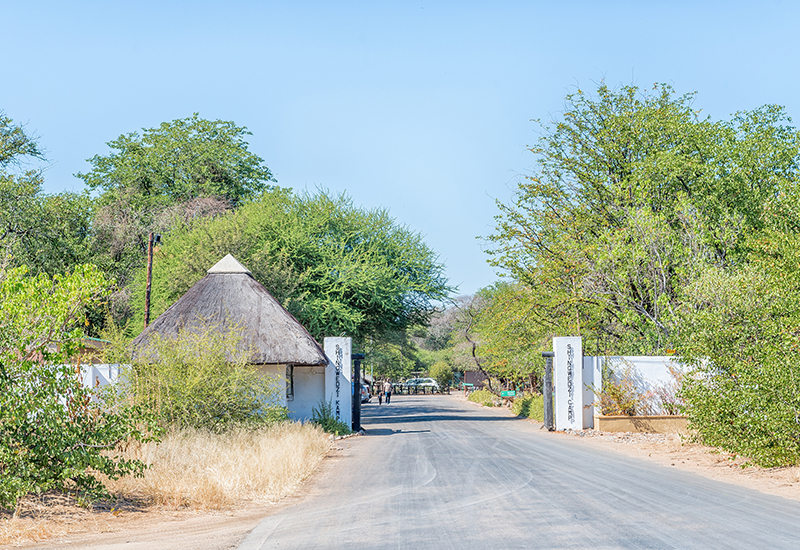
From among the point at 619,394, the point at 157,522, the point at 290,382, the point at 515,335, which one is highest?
the point at 515,335

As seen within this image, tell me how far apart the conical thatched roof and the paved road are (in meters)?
8.30

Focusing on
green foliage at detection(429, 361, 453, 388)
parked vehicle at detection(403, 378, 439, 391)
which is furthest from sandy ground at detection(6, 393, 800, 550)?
parked vehicle at detection(403, 378, 439, 391)

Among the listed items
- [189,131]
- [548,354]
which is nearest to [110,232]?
[189,131]

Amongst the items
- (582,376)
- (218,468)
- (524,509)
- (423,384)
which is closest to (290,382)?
(582,376)

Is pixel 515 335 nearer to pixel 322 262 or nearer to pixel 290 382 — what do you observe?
pixel 322 262

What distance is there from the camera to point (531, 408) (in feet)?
112

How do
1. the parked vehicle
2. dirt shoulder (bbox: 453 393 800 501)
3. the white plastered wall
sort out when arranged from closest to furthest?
dirt shoulder (bbox: 453 393 800 501), the white plastered wall, the parked vehicle

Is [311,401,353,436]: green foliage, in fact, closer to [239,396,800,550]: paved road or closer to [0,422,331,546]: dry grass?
[239,396,800,550]: paved road

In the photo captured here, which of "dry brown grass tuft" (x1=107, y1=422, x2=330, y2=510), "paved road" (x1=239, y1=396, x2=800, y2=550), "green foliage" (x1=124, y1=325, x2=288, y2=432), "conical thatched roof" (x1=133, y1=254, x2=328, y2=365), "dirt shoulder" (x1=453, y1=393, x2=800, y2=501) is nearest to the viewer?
"paved road" (x1=239, y1=396, x2=800, y2=550)

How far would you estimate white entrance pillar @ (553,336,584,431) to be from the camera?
23641mm

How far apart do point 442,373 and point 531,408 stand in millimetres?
49536

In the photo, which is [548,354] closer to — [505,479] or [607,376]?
[607,376]

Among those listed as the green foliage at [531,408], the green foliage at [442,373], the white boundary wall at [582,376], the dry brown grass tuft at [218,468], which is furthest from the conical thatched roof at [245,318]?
the green foliage at [442,373]

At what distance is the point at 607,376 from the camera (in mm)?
23719
